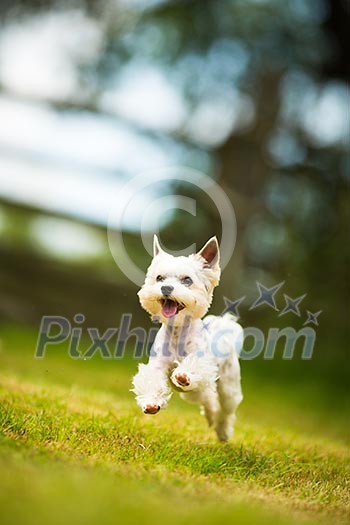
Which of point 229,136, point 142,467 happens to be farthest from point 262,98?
point 142,467

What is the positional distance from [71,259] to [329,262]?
14.4ft

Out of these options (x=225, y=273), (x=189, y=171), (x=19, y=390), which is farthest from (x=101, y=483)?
(x=189, y=171)

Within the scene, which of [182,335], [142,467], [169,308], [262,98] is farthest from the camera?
[262,98]

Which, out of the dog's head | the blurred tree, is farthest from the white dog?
the blurred tree

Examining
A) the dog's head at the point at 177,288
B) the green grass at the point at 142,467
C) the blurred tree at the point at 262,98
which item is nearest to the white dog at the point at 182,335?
the dog's head at the point at 177,288

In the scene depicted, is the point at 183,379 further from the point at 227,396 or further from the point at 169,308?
the point at 227,396

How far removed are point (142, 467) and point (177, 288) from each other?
3.21 ft

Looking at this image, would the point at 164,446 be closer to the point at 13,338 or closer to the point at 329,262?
the point at 13,338

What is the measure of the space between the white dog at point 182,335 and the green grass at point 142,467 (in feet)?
1.23

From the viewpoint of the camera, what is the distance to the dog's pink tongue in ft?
14.1

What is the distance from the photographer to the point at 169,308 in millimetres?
4297

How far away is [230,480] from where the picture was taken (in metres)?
4.12

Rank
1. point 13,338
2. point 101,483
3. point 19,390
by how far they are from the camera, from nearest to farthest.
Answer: point 101,483 < point 19,390 < point 13,338

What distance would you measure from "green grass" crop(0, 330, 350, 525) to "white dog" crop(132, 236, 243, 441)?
0.38 meters
